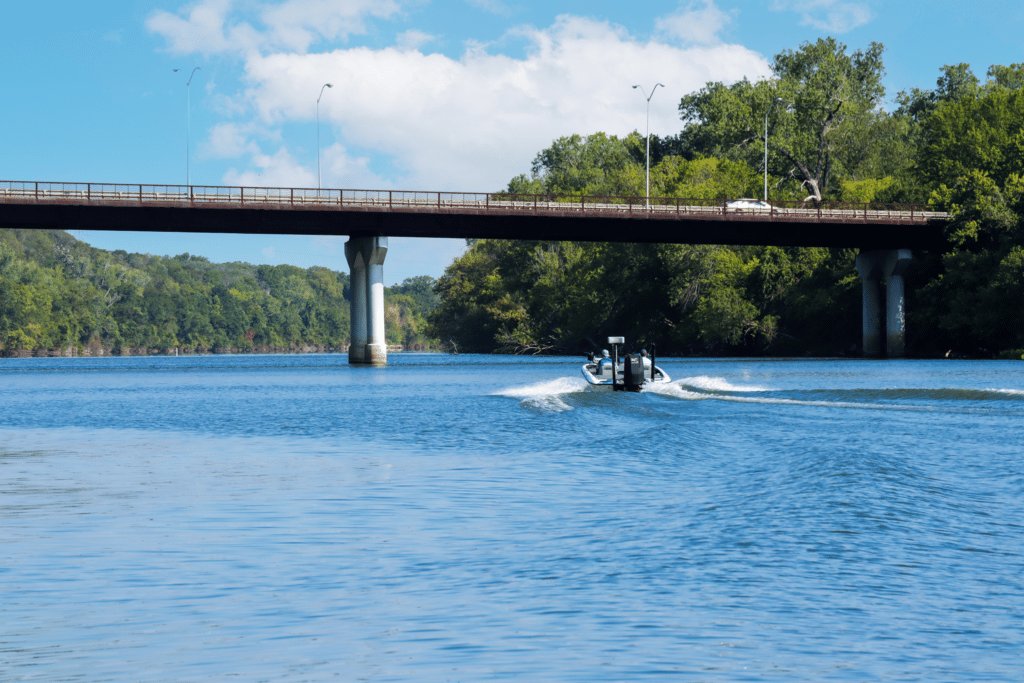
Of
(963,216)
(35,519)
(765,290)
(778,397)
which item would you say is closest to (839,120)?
(765,290)

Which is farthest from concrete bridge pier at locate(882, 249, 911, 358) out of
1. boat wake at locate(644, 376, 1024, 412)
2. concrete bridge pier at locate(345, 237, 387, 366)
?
boat wake at locate(644, 376, 1024, 412)

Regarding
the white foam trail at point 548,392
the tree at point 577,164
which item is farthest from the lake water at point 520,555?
the tree at point 577,164

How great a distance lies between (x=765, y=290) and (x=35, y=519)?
91.4 metres

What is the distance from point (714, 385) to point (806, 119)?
222ft

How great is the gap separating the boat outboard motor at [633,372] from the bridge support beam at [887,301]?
52.6m

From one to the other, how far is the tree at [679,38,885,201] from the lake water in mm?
86397

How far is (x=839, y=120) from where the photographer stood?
112188 mm

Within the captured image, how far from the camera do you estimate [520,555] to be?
1270 cm

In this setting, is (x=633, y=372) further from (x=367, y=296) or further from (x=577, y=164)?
(x=577, y=164)

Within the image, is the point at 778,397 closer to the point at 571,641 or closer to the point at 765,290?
the point at 571,641

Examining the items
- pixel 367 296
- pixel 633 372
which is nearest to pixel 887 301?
pixel 367 296

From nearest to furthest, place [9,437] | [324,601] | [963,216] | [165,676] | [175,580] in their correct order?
1. [165,676]
2. [324,601]
3. [175,580]
4. [9,437]
5. [963,216]

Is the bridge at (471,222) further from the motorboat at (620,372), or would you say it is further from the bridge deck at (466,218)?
the motorboat at (620,372)

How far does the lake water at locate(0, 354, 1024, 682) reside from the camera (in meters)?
8.76
